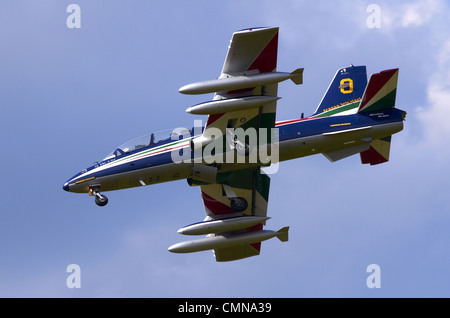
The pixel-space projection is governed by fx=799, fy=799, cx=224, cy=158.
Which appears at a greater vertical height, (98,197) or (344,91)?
(344,91)

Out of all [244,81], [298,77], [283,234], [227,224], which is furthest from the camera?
[283,234]

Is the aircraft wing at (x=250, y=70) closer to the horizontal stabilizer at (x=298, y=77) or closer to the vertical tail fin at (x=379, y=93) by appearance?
the horizontal stabilizer at (x=298, y=77)

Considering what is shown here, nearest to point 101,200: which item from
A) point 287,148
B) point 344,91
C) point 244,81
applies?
point 287,148

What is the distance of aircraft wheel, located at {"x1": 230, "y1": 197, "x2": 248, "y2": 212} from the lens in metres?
36.8

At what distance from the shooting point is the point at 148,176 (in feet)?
111

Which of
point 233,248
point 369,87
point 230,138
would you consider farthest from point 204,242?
point 369,87

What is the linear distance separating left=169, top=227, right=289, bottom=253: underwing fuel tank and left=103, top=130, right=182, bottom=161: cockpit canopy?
480 cm

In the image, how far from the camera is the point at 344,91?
3509cm

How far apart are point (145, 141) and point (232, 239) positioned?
630cm

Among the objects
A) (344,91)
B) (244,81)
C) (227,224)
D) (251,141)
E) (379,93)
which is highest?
(344,91)

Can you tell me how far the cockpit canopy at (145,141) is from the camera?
111 ft

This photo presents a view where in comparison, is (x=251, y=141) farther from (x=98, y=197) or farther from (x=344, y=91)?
(x=98, y=197)

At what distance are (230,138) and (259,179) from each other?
153 inches

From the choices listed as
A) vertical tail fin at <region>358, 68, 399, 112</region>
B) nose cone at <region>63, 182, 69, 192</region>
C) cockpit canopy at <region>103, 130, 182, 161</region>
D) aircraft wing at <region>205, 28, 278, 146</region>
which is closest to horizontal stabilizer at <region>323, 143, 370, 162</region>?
vertical tail fin at <region>358, 68, 399, 112</region>
